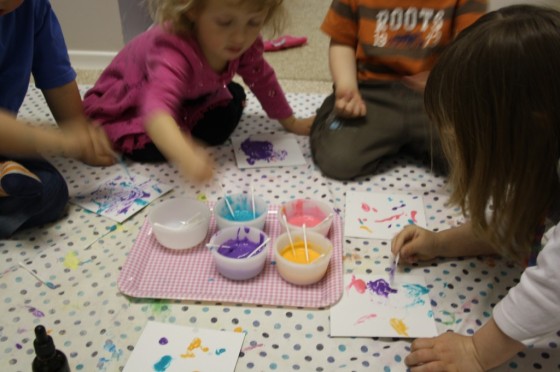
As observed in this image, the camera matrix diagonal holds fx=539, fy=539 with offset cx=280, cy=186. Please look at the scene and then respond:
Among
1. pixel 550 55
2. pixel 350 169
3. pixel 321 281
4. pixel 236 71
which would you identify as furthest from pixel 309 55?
pixel 550 55

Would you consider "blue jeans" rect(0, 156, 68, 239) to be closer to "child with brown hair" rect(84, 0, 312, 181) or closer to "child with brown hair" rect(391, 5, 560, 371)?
"child with brown hair" rect(84, 0, 312, 181)

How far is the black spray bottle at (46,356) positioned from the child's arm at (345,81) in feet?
2.69

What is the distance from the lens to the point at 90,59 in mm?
1892

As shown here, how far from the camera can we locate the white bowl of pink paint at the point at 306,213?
1017 mm

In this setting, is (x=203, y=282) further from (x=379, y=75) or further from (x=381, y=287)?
(x=379, y=75)

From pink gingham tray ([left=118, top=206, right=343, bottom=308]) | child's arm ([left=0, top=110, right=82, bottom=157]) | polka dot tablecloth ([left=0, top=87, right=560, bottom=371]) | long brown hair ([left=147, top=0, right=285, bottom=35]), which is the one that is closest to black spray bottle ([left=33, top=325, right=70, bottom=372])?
polka dot tablecloth ([left=0, top=87, right=560, bottom=371])

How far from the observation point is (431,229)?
1076 millimetres

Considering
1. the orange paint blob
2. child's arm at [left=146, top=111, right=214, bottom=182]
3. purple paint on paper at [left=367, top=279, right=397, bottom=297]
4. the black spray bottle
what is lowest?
purple paint on paper at [left=367, top=279, right=397, bottom=297]

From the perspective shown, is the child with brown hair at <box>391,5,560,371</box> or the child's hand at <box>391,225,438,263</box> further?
the child's hand at <box>391,225,438,263</box>

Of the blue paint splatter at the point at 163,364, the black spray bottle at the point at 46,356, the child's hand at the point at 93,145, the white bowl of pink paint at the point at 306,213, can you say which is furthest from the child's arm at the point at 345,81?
the black spray bottle at the point at 46,356

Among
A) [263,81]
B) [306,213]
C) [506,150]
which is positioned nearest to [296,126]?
[263,81]

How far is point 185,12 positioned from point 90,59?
3.03ft

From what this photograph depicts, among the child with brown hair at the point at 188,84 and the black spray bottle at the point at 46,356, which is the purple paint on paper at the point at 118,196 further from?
the black spray bottle at the point at 46,356

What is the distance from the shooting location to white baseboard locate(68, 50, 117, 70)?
1880mm
